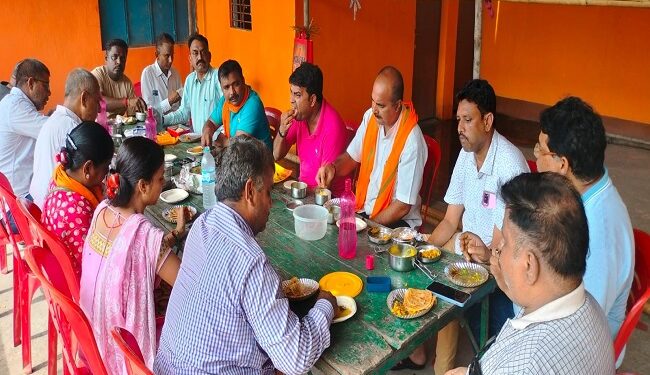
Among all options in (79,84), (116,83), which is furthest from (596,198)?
(116,83)

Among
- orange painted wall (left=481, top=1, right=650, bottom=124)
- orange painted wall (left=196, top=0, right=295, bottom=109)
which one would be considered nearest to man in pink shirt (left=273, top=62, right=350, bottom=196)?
orange painted wall (left=196, top=0, right=295, bottom=109)

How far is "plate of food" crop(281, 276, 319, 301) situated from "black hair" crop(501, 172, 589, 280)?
998 millimetres

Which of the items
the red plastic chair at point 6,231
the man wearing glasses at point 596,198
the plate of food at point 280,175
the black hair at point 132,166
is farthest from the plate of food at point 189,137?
the man wearing glasses at point 596,198

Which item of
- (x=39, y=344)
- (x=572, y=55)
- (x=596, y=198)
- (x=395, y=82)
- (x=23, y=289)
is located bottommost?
(x=39, y=344)

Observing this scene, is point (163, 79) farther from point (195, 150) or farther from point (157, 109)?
point (195, 150)

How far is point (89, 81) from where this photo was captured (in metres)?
3.62

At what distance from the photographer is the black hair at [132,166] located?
2.33 m

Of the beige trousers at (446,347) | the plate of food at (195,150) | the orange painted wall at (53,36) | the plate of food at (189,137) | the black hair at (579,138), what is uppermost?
the orange painted wall at (53,36)

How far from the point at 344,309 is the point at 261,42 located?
5172 millimetres

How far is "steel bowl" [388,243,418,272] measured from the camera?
2445 millimetres

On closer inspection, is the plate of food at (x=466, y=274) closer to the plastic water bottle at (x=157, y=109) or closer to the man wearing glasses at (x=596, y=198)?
the man wearing glasses at (x=596, y=198)

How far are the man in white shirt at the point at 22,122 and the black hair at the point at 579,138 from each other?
131 inches

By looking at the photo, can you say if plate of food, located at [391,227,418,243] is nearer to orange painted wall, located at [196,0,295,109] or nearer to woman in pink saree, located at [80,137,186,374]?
woman in pink saree, located at [80,137,186,374]

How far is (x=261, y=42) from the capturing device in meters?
6.75
